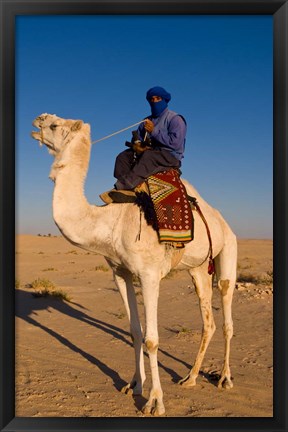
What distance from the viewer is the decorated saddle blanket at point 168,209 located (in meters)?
4.30

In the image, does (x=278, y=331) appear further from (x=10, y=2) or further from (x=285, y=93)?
(x=10, y=2)

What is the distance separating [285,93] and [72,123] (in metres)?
2.14

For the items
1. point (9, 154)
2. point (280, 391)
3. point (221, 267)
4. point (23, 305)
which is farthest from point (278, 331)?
point (23, 305)

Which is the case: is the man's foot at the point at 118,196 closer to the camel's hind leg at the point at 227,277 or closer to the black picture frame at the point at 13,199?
the black picture frame at the point at 13,199

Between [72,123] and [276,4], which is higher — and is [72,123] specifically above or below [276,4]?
below

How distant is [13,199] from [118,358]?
4.09m

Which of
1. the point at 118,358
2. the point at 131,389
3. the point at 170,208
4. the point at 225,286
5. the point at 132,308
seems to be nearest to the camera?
the point at 170,208

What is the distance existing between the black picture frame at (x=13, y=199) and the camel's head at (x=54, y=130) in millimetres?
726

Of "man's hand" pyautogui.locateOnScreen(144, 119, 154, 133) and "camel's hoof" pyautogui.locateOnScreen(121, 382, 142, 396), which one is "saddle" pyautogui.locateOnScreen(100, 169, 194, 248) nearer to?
"man's hand" pyautogui.locateOnScreen(144, 119, 154, 133)

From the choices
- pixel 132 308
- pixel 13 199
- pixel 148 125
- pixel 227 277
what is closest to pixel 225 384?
pixel 227 277

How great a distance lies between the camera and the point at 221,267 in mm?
5746

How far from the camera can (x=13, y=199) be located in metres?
3.65

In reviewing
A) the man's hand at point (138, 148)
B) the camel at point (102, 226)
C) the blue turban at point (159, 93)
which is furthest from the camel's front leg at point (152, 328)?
the blue turban at point (159, 93)

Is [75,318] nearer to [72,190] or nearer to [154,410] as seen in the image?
[154,410]
